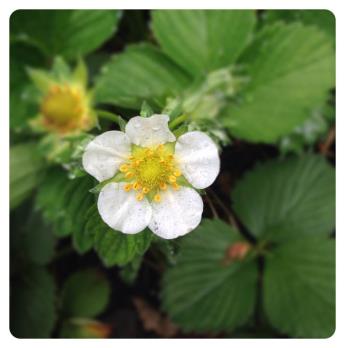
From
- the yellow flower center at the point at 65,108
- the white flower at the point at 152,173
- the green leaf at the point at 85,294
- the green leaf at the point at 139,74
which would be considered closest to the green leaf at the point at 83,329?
the green leaf at the point at 85,294

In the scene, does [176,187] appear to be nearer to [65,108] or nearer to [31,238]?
[65,108]

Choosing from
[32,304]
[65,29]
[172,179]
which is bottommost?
[32,304]

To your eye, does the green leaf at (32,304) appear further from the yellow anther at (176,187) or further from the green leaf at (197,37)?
the yellow anther at (176,187)

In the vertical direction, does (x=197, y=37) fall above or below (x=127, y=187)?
above

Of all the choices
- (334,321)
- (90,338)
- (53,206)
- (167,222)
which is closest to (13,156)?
(53,206)

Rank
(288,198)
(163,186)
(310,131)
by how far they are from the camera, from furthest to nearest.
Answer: (288,198)
(310,131)
(163,186)

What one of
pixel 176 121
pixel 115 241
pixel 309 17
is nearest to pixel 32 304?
pixel 115 241

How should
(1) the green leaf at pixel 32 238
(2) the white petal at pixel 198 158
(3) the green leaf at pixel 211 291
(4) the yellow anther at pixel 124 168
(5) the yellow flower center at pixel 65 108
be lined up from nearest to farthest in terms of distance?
1. (2) the white petal at pixel 198 158
2. (4) the yellow anther at pixel 124 168
3. (5) the yellow flower center at pixel 65 108
4. (3) the green leaf at pixel 211 291
5. (1) the green leaf at pixel 32 238
